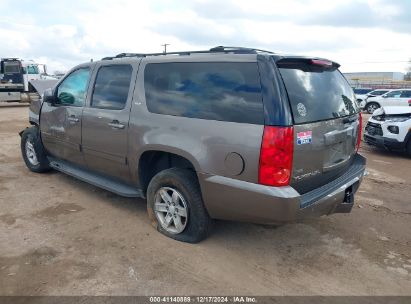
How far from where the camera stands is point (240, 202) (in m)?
3.17

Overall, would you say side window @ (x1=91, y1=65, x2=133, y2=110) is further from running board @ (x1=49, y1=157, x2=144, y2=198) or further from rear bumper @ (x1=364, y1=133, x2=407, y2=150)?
rear bumper @ (x1=364, y1=133, x2=407, y2=150)

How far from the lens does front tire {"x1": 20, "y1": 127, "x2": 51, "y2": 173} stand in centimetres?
576

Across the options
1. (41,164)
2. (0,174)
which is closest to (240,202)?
(41,164)

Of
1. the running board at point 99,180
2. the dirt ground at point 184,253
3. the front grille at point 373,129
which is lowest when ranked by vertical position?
the dirt ground at point 184,253

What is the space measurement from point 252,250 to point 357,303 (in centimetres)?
109

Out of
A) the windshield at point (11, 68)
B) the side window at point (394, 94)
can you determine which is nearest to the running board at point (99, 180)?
the windshield at point (11, 68)

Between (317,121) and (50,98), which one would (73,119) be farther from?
(317,121)

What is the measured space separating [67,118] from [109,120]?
1.03m

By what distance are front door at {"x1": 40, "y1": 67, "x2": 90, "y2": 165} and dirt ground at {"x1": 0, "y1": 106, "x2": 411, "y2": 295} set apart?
64 centimetres

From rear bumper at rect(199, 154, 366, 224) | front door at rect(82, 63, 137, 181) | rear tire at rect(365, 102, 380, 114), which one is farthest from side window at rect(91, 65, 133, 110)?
rear tire at rect(365, 102, 380, 114)

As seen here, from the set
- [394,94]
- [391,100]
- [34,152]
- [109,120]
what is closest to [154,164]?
[109,120]

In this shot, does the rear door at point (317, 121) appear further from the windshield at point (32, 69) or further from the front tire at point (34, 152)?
the windshield at point (32, 69)

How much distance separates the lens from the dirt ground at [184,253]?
3016 mm

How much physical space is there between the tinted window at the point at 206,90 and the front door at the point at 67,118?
1.32 meters
